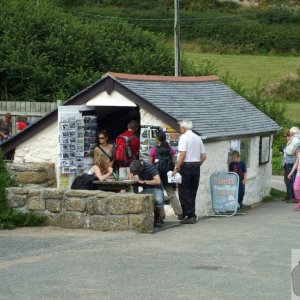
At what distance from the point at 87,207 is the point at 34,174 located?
3.99 meters

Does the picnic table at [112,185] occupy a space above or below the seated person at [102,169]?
below

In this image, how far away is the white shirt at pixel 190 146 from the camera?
55.0 feet

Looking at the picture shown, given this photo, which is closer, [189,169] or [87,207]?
[87,207]

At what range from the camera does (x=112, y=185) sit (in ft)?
55.6

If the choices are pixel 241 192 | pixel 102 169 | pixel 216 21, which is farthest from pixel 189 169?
pixel 216 21

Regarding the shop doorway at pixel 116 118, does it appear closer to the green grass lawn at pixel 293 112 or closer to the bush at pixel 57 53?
the bush at pixel 57 53

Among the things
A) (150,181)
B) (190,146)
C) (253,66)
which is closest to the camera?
(150,181)

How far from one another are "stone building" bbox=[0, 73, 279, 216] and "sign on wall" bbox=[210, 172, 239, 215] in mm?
139

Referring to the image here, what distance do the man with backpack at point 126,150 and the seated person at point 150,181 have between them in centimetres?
227

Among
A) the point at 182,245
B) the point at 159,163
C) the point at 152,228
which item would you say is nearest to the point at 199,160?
the point at 159,163

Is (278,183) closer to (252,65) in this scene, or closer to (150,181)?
(150,181)

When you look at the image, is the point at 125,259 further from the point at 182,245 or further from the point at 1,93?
the point at 1,93

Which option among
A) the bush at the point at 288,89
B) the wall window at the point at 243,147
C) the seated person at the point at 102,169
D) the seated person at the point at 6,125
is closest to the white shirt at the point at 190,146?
the seated person at the point at 102,169

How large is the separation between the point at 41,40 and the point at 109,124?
13752 millimetres
